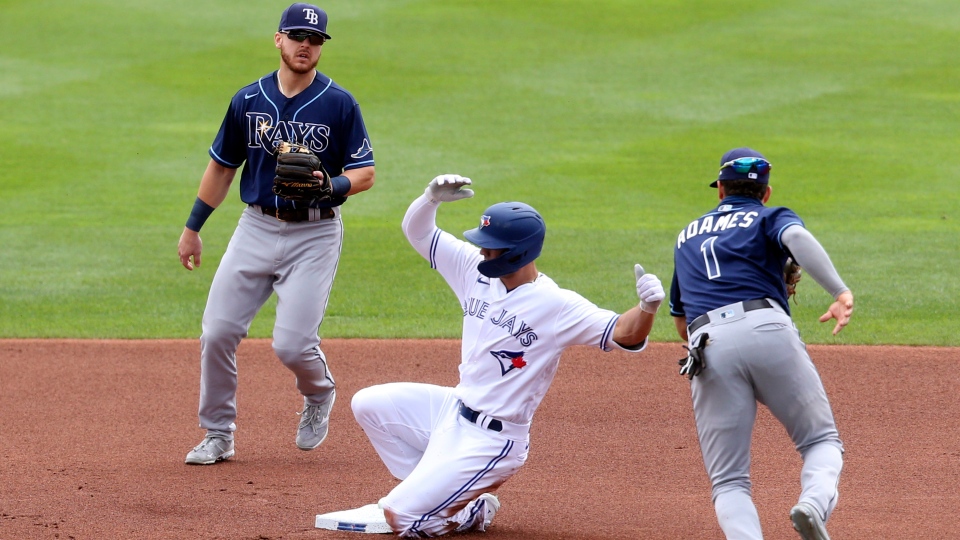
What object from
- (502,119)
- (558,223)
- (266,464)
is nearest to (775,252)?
(266,464)

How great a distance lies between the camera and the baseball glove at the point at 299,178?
5454 millimetres

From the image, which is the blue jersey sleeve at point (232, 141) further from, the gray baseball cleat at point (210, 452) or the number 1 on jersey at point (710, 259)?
the number 1 on jersey at point (710, 259)

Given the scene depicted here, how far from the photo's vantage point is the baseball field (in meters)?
5.58

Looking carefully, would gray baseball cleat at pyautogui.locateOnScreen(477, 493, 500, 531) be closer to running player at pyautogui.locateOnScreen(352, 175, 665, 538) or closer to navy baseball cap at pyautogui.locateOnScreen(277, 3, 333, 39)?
running player at pyautogui.locateOnScreen(352, 175, 665, 538)

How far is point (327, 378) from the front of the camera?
604 centimetres

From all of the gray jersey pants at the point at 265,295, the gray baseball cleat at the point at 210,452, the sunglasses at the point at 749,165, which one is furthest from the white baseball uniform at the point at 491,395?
the gray baseball cleat at the point at 210,452

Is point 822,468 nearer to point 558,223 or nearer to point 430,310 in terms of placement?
point 430,310

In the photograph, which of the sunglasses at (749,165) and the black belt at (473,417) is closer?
the sunglasses at (749,165)

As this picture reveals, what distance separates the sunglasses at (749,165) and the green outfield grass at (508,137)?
14.8 feet

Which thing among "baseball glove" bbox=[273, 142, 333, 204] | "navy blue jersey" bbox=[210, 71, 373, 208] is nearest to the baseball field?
"baseball glove" bbox=[273, 142, 333, 204]

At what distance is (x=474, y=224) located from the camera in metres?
12.7

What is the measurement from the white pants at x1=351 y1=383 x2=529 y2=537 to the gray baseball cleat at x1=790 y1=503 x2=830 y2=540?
1289 mm

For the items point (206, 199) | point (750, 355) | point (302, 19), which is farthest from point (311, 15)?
point (750, 355)

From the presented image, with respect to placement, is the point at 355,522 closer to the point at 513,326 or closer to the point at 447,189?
the point at 513,326
